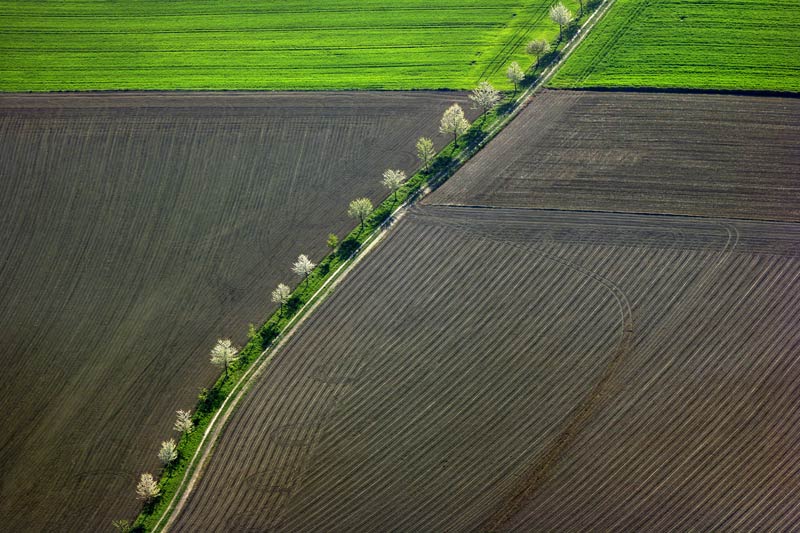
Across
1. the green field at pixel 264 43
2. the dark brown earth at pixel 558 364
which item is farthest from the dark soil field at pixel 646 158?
the green field at pixel 264 43

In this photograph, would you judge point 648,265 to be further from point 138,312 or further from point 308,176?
point 138,312

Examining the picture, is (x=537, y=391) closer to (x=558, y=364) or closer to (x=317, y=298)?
(x=558, y=364)

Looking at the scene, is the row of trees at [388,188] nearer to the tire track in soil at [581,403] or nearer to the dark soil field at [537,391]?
the dark soil field at [537,391]

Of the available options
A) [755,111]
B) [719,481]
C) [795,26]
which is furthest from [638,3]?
[719,481]

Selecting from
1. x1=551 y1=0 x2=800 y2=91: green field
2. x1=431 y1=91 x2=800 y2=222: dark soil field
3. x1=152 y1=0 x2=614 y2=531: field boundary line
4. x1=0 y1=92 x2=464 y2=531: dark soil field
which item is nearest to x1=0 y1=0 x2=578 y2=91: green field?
x1=152 y1=0 x2=614 y2=531: field boundary line

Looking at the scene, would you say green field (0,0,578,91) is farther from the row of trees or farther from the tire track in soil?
the tire track in soil
